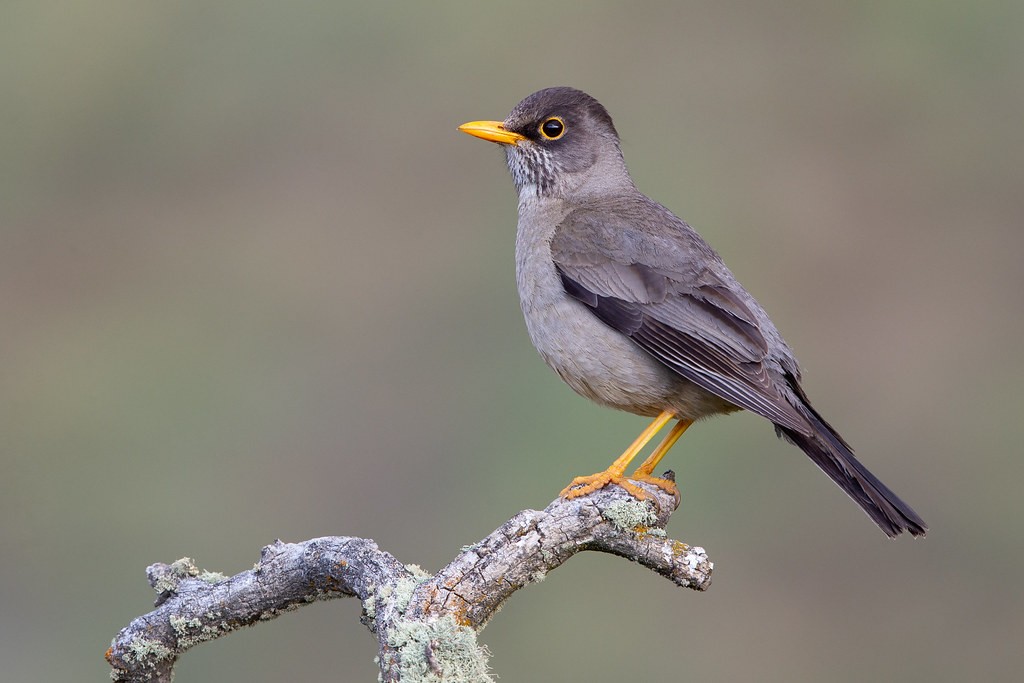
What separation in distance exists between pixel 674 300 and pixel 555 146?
1.51 metres

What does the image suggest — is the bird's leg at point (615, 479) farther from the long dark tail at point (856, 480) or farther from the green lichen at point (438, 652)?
the green lichen at point (438, 652)

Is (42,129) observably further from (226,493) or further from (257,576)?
(257,576)

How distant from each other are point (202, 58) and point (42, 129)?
5.55 ft

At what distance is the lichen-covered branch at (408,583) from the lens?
394 centimetres

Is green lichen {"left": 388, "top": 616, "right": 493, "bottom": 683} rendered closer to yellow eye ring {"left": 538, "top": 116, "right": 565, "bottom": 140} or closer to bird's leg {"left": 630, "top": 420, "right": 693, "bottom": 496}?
bird's leg {"left": 630, "top": 420, "right": 693, "bottom": 496}

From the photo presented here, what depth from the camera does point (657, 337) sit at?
19.2 ft

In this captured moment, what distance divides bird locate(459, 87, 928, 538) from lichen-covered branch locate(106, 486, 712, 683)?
0.85 meters

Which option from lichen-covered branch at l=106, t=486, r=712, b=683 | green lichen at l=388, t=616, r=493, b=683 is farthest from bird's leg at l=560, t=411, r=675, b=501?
green lichen at l=388, t=616, r=493, b=683

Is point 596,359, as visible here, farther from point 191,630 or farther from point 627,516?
point 191,630

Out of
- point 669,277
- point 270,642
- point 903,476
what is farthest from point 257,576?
point 903,476

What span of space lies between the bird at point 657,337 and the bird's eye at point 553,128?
0.59 metres

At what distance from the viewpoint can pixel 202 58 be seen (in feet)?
42.9

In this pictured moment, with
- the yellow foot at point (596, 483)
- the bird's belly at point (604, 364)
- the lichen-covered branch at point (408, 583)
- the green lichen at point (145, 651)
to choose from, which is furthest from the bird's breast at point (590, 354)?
the green lichen at point (145, 651)

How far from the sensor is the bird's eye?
281 inches
